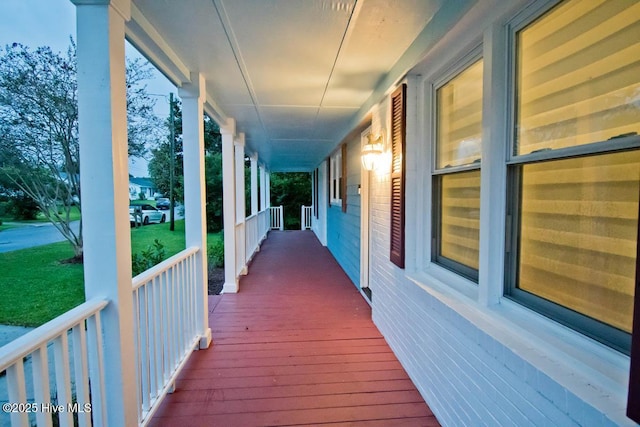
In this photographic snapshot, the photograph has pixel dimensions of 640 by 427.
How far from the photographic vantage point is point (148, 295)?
1.98 m

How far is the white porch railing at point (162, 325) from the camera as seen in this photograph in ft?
6.13

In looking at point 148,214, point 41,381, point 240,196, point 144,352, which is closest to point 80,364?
point 41,381

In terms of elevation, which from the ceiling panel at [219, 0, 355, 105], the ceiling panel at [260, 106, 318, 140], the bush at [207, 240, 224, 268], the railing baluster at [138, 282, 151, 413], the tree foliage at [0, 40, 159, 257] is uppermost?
the ceiling panel at [260, 106, 318, 140]

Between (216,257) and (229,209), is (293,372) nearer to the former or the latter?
(229,209)

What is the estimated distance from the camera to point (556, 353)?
1.21 m

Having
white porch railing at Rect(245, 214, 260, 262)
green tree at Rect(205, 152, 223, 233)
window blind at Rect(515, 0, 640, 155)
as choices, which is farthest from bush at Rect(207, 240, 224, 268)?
window blind at Rect(515, 0, 640, 155)

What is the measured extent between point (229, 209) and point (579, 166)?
13.3 feet

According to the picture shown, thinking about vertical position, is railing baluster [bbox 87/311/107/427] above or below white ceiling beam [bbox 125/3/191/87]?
below

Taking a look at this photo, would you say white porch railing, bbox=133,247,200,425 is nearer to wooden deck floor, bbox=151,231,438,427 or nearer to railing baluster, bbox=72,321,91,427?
wooden deck floor, bbox=151,231,438,427

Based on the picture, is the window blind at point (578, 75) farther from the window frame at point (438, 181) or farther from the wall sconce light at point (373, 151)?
the wall sconce light at point (373, 151)

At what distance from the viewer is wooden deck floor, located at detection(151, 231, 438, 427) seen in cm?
207

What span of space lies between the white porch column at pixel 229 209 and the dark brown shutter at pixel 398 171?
2.55 meters

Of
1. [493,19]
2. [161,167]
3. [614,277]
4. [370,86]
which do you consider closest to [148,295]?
[614,277]

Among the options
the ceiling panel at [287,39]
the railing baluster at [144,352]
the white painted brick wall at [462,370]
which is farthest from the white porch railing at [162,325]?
the white painted brick wall at [462,370]
